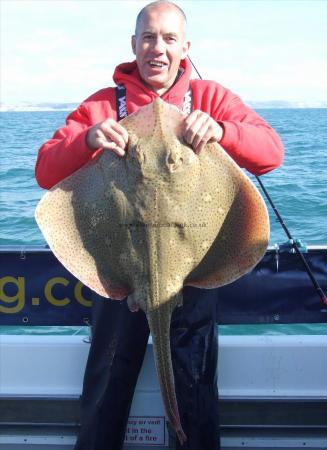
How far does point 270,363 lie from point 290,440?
0.45m

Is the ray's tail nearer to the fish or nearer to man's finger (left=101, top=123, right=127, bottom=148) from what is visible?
the fish

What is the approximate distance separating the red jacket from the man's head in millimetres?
100

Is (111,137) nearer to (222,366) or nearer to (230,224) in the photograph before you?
(230,224)

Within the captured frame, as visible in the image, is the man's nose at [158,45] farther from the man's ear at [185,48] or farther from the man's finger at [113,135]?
the man's finger at [113,135]

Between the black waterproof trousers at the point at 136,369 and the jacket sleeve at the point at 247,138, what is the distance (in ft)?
2.28

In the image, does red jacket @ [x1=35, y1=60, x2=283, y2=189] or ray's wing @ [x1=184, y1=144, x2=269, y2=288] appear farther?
red jacket @ [x1=35, y1=60, x2=283, y2=189]

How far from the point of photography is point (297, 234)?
952 cm

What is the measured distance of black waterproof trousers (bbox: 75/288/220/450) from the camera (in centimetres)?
286

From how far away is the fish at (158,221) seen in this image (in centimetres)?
236

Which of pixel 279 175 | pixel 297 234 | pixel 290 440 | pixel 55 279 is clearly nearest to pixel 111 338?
pixel 55 279

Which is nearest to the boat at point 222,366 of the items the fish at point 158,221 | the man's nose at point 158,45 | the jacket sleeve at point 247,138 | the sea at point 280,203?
the fish at point 158,221

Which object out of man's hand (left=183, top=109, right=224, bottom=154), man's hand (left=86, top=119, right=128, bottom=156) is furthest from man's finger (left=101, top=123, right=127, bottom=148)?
man's hand (left=183, top=109, right=224, bottom=154)

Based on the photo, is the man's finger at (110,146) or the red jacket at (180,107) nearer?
the man's finger at (110,146)

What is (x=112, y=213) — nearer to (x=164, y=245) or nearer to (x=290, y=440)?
(x=164, y=245)
